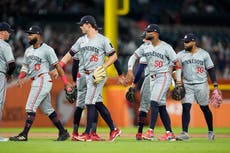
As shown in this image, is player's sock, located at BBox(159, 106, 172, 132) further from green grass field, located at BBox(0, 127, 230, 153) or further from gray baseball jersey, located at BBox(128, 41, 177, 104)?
green grass field, located at BBox(0, 127, 230, 153)

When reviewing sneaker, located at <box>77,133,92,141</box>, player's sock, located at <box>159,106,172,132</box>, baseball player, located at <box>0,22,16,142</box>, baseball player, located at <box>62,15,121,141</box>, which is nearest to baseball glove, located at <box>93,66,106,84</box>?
baseball player, located at <box>62,15,121,141</box>

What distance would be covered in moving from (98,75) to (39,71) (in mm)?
1038

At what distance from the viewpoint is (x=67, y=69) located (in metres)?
22.5

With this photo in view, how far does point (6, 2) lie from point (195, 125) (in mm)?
7311

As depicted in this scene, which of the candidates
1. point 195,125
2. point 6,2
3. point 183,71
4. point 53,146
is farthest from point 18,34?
point 53,146

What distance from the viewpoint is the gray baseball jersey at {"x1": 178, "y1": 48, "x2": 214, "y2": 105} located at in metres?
14.8

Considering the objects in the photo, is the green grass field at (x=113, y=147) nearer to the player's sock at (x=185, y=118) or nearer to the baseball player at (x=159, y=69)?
the baseball player at (x=159, y=69)

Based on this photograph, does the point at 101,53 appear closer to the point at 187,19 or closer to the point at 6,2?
the point at 6,2

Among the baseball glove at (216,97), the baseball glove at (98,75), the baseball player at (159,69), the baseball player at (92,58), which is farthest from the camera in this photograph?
the baseball glove at (216,97)

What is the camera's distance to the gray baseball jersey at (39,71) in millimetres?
13617

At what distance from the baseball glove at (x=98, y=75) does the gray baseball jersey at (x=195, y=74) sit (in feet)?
6.38

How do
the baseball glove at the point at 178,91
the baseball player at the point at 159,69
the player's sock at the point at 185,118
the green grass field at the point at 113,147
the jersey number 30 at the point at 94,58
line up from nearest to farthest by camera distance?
the green grass field at the point at 113,147 < the jersey number 30 at the point at 94,58 < the baseball player at the point at 159,69 < the baseball glove at the point at 178,91 < the player's sock at the point at 185,118

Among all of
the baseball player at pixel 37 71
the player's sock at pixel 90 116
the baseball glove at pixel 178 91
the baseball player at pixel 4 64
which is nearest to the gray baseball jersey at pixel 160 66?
the baseball glove at pixel 178 91

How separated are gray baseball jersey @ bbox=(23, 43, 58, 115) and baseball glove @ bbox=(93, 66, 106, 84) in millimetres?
730
